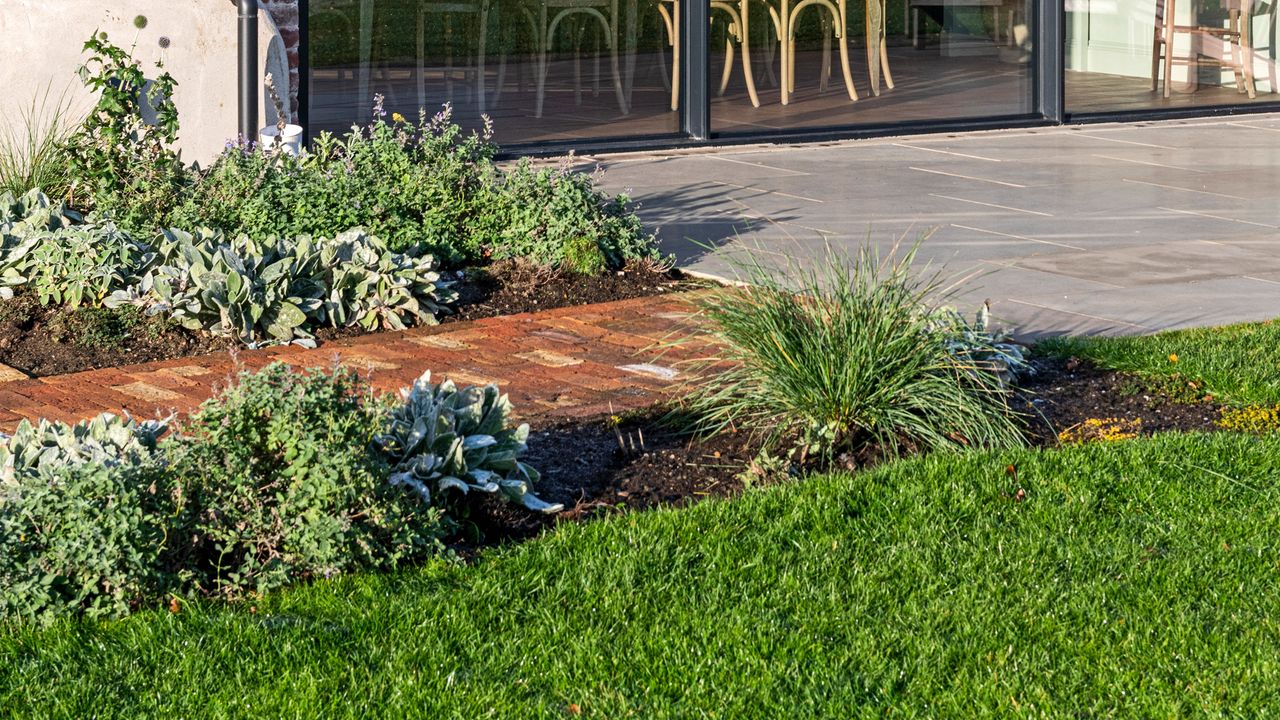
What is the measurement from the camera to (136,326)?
6.22m

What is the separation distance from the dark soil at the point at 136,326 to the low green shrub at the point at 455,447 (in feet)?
6.30

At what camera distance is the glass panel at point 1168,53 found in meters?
14.1

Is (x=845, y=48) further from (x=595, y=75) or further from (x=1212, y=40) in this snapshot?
(x=1212, y=40)

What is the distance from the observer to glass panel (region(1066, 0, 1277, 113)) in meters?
14.1

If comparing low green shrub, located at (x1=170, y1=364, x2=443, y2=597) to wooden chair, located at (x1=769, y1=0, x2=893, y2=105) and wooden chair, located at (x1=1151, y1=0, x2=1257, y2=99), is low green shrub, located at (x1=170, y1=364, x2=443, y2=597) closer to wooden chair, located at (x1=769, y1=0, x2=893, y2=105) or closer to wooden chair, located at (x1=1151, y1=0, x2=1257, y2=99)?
wooden chair, located at (x1=769, y1=0, x2=893, y2=105)

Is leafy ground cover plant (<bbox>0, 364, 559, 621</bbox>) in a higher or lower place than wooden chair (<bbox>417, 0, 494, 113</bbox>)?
lower

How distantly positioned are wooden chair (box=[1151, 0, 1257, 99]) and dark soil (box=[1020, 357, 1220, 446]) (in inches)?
382

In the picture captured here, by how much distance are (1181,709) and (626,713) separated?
3.76ft

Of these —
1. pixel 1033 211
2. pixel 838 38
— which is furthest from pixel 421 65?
pixel 1033 211

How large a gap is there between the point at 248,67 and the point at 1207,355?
5474 millimetres

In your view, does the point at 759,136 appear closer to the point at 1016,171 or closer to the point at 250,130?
the point at 1016,171

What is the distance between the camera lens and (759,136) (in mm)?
12359

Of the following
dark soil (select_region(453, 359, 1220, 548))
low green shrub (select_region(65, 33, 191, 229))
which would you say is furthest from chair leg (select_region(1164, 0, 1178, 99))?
low green shrub (select_region(65, 33, 191, 229))

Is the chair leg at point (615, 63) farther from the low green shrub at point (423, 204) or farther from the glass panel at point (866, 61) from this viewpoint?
the low green shrub at point (423, 204)
